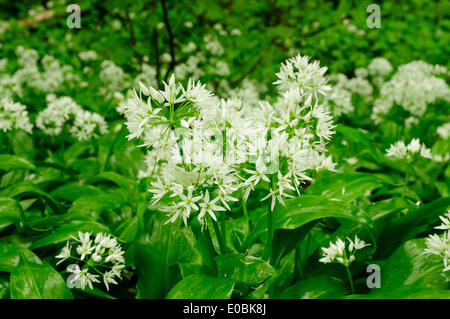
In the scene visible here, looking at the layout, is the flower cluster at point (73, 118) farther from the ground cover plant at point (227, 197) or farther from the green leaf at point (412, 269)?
the green leaf at point (412, 269)

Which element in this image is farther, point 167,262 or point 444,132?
point 444,132

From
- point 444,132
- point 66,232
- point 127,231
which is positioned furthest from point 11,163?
point 444,132

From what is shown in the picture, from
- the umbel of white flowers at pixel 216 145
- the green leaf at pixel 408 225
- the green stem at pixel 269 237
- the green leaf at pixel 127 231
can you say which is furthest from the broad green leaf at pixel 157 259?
the green leaf at pixel 408 225

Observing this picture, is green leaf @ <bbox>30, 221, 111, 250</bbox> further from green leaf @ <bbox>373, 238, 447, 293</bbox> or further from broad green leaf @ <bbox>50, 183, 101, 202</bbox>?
green leaf @ <bbox>373, 238, 447, 293</bbox>

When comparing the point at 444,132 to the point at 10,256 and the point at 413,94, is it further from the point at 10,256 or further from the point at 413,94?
the point at 10,256

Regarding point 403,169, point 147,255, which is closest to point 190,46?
point 403,169

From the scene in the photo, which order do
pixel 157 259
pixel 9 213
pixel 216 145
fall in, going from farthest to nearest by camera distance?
pixel 9 213
pixel 157 259
pixel 216 145

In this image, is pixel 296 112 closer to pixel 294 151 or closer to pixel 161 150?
pixel 294 151
